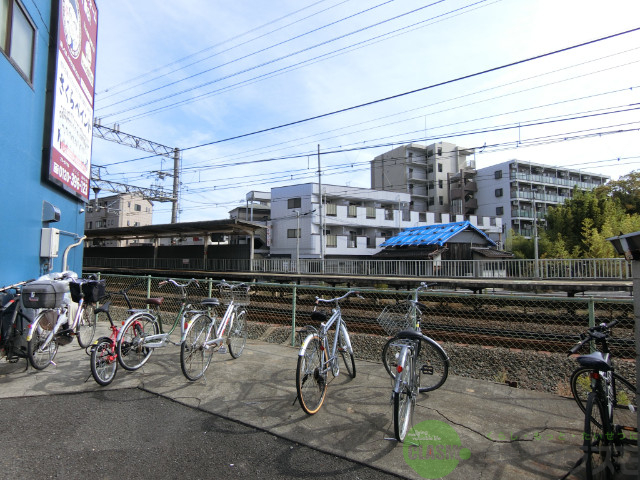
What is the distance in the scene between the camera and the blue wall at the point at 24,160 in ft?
17.2

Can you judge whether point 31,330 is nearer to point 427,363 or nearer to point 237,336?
point 237,336

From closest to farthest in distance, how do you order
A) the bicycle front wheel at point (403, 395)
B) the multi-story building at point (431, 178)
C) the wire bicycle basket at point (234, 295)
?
the bicycle front wheel at point (403, 395)
the wire bicycle basket at point (234, 295)
the multi-story building at point (431, 178)

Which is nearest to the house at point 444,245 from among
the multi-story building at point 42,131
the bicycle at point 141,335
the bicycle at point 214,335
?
the bicycle at point 214,335

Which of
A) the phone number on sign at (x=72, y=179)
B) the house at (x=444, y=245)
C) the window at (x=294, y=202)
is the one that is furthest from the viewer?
the window at (x=294, y=202)

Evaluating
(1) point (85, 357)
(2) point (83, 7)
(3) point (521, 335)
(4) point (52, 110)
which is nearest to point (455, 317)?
(3) point (521, 335)

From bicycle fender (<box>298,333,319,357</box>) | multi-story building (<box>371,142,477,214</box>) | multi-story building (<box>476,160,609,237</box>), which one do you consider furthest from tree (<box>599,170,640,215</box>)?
bicycle fender (<box>298,333,319,357</box>)

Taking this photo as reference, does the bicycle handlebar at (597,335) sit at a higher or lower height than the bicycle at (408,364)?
higher

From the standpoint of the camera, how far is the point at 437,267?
1869 centimetres

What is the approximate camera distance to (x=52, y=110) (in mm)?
6418

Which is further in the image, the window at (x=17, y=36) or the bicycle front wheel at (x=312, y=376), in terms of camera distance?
the window at (x=17, y=36)

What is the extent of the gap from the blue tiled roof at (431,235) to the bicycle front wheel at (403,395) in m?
23.3

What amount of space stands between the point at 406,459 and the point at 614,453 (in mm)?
1393

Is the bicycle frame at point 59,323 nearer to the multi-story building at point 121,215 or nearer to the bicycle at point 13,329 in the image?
the bicycle at point 13,329

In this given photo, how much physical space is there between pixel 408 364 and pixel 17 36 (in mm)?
7023
